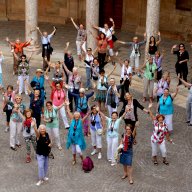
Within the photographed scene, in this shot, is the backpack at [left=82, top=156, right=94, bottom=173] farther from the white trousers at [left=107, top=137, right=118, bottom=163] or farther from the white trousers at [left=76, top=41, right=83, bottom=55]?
the white trousers at [left=76, top=41, right=83, bottom=55]

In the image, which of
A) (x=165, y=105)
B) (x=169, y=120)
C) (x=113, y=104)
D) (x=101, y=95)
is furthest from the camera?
(x=101, y=95)

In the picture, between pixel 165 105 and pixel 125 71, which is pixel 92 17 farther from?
pixel 165 105

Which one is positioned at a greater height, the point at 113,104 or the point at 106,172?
the point at 113,104

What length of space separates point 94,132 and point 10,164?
2.61 metres

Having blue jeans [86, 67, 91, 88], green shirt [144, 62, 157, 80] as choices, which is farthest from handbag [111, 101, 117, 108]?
blue jeans [86, 67, 91, 88]

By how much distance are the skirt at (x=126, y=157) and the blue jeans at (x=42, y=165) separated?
200 centimetres

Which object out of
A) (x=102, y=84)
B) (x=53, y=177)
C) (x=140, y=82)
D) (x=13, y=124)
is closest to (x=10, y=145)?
(x=13, y=124)

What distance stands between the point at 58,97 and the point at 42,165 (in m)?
3.27

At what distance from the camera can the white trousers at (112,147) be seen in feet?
50.7

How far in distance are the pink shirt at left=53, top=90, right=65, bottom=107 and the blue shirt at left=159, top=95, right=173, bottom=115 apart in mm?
3087

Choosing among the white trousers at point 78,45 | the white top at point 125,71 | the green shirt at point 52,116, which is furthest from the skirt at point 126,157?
the white trousers at point 78,45

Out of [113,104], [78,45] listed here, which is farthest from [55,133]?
[78,45]

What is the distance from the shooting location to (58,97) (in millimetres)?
17188

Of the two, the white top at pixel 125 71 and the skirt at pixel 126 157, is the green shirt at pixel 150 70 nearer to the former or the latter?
the white top at pixel 125 71
